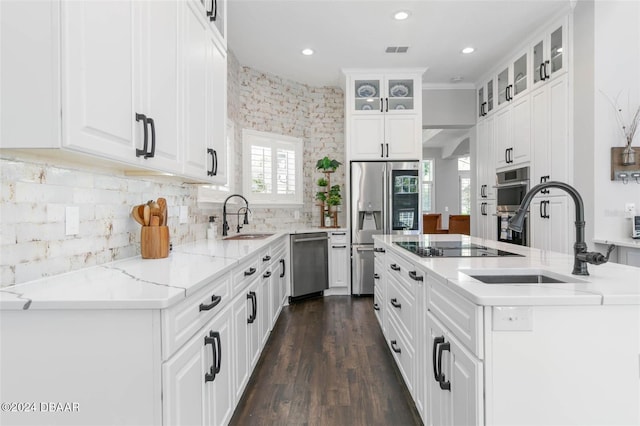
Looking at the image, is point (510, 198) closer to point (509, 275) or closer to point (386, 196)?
point (386, 196)

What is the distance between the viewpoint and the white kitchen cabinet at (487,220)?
4707 millimetres

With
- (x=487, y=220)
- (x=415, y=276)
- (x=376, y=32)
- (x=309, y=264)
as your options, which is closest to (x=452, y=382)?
(x=415, y=276)

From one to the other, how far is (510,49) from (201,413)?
189 inches

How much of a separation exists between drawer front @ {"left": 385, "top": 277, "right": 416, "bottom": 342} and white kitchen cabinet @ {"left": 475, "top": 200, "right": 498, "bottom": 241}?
2.79 meters

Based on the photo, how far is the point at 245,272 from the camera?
2.12 m

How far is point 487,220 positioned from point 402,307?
3.36m

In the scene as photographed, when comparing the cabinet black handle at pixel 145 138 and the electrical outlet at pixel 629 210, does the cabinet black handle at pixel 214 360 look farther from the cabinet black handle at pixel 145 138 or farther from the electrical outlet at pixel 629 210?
the electrical outlet at pixel 629 210

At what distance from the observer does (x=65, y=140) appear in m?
1.06

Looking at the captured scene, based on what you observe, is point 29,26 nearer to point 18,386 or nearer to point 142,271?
point 142,271

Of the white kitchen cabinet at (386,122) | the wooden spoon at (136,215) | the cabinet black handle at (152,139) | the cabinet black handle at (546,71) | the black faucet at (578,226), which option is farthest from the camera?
the white kitchen cabinet at (386,122)

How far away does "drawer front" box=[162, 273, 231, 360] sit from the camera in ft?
3.47

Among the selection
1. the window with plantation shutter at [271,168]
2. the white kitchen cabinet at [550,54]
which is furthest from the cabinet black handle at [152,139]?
the white kitchen cabinet at [550,54]

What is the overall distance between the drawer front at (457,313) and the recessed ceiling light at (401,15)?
2.83 m

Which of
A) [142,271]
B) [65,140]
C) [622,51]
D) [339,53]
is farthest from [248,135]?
[622,51]
